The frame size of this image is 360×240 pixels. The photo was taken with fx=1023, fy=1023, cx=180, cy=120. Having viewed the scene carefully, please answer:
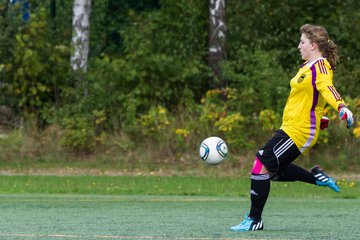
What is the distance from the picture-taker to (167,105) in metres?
23.2

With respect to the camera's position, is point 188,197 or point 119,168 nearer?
point 188,197

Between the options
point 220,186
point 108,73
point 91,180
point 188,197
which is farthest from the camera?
point 108,73

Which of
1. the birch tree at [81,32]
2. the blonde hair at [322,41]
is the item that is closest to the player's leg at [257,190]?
the blonde hair at [322,41]

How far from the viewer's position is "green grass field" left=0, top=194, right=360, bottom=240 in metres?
9.04

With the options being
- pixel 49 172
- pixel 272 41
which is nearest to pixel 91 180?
pixel 49 172

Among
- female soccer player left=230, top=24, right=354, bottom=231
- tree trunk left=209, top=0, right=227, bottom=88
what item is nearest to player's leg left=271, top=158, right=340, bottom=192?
female soccer player left=230, top=24, right=354, bottom=231

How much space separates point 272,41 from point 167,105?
3.02 meters

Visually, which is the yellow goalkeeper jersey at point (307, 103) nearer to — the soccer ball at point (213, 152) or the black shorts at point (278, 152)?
the black shorts at point (278, 152)

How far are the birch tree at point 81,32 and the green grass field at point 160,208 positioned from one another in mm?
4622

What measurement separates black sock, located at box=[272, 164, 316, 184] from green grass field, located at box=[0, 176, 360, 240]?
0.48m

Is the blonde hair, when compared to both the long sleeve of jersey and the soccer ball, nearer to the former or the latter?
the long sleeve of jersey

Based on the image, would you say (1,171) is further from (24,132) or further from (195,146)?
(195,146)

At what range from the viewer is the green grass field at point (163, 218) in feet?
29.7

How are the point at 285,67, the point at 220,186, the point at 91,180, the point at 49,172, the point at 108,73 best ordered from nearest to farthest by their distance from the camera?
1. the point at 220,186
2. the point at 91,180
3. the point at 49,172
4. the point at 108,73
5. the point at 285,67
